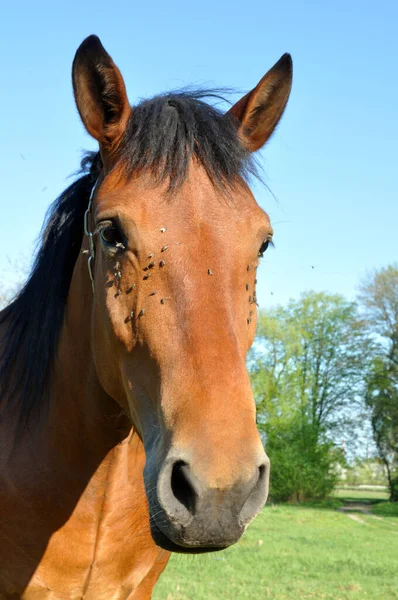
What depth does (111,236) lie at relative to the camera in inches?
113

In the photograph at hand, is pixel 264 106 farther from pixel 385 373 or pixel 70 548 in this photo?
pixel 385 373

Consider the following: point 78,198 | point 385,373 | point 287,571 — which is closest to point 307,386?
point 385,373

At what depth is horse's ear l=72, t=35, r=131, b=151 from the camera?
311 cm

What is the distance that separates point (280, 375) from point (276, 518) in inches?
761

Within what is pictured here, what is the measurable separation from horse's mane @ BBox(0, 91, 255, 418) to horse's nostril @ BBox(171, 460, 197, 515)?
1248 mm

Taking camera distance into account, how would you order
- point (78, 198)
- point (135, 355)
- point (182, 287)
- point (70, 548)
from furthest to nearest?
point (78, 198)
point (70, 548)
point (135, 355)
point (182, 287)

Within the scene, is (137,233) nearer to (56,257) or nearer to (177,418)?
(177,418)

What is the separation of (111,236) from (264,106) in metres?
1.26

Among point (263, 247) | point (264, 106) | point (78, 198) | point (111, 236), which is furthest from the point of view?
point (78, 198)

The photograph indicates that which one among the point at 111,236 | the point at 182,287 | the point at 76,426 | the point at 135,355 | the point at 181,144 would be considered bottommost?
the point at 76,426

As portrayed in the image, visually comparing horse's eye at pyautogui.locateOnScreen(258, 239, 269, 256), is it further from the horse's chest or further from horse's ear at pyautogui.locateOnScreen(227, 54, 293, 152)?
the horse's chest

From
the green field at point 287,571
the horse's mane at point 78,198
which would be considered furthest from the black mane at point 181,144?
the green field at point 287,571

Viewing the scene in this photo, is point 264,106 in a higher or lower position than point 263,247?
higher

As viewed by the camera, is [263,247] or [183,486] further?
[263,247]
